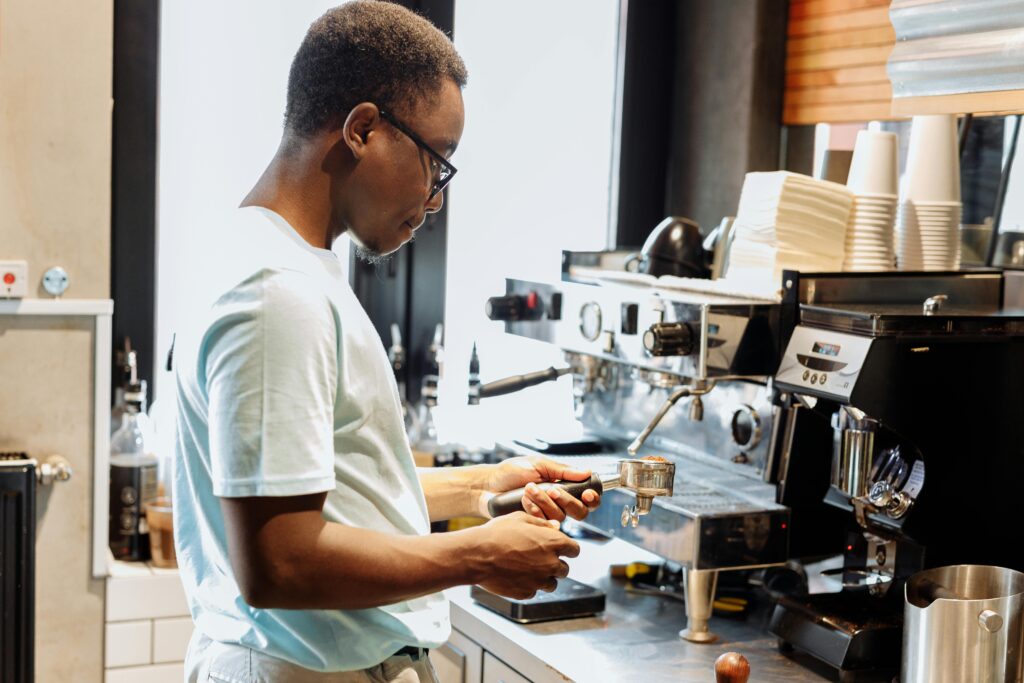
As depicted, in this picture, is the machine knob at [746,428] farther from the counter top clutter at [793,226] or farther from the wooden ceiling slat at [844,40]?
the wooden ceiling slat at [844,40]

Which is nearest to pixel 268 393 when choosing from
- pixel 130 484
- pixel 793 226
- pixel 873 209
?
pixel 793 226

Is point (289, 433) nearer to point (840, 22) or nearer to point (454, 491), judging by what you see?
point (454, 491)

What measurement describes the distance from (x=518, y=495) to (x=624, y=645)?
2.08ft

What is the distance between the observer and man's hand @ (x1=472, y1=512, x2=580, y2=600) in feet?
4.00

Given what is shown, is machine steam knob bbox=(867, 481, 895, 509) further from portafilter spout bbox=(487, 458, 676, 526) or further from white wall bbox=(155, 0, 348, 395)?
white wall bbox=(155, 0, 348, 395)

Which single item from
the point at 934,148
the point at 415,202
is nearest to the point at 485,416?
the point at 934,148

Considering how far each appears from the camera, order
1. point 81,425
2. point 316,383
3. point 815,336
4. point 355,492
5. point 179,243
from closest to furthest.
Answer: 1. point 316,383
2. point 355,492
3. point 815,336
4. point 81,425
5. point 179,243

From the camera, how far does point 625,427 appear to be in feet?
8.28

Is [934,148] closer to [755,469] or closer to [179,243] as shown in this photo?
[755,469]

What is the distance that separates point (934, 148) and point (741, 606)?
2.91 feet

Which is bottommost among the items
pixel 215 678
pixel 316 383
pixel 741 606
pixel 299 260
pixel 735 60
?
pixel 741 606

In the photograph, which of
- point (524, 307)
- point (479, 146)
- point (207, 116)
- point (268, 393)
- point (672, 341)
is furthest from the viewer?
point (479, 146)

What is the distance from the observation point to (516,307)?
2486mm

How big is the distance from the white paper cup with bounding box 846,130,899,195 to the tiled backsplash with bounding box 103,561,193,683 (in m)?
1.60
